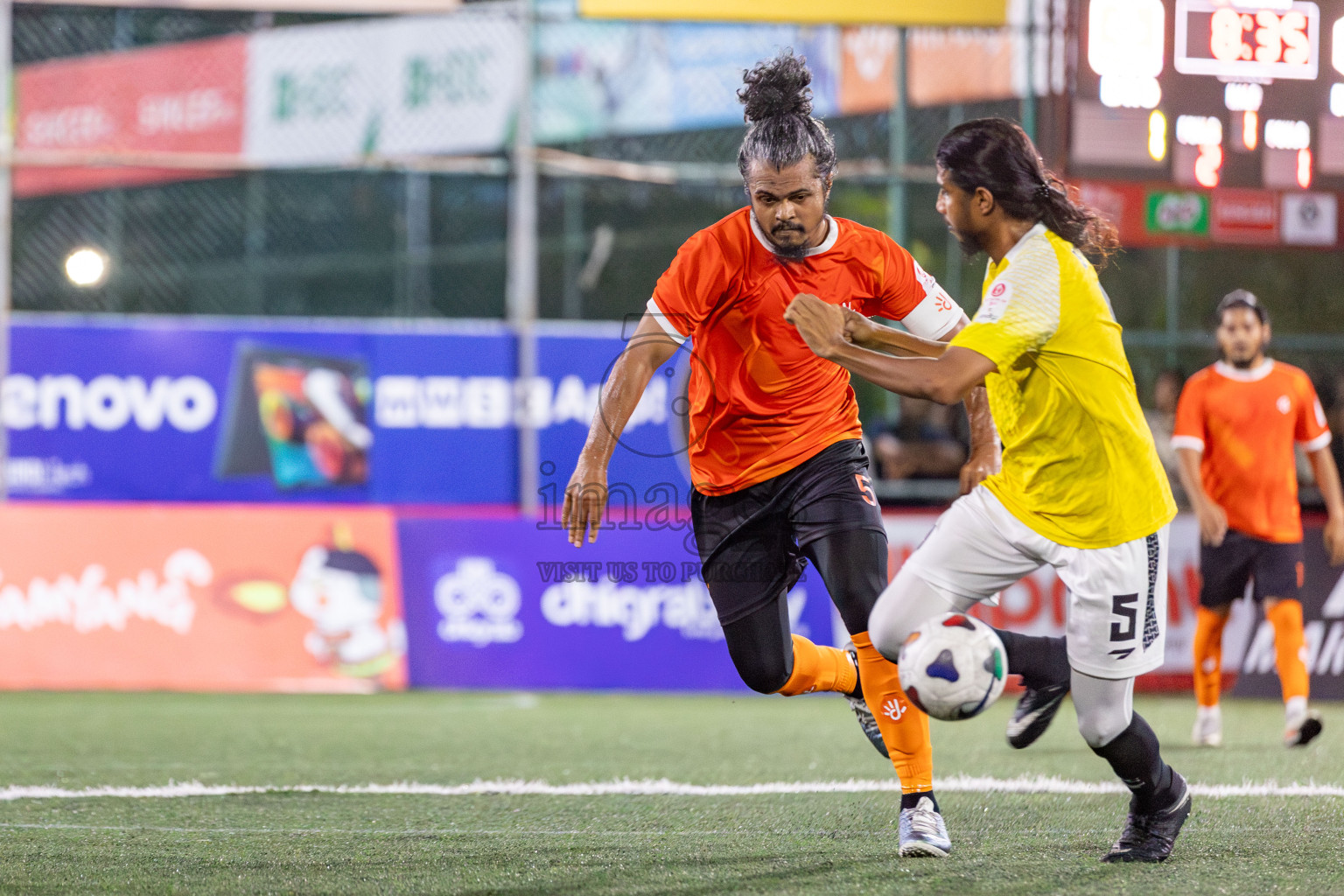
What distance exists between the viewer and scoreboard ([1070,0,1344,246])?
9.69m

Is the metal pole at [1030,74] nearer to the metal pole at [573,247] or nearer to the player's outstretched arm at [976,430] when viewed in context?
the metal pole at [573,247]

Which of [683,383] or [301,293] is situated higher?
[301,293]

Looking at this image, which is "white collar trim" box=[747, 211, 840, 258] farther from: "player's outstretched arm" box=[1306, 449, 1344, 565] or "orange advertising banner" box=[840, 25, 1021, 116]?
"orange advertising banner" box=[840, 25, 1021, 116]

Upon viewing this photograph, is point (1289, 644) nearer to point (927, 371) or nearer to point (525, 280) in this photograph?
point (927, 371)

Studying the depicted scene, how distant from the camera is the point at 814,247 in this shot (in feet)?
15.7

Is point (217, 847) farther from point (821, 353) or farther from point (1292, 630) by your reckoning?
point (1292, 630)

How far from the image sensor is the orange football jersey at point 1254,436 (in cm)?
778

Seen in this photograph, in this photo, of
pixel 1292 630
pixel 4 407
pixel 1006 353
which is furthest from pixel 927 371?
pixel 4 407

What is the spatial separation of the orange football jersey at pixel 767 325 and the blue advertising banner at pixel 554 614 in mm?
5636

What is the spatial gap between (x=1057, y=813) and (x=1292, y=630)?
3.04 metres

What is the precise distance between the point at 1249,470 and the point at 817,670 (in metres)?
3.69

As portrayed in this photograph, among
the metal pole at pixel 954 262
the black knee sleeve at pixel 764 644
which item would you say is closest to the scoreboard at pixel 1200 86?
the metal pole at pixel 954 262

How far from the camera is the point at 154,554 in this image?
1037 cm

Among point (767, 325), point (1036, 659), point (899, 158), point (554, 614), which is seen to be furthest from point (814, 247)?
point (899, 158)
